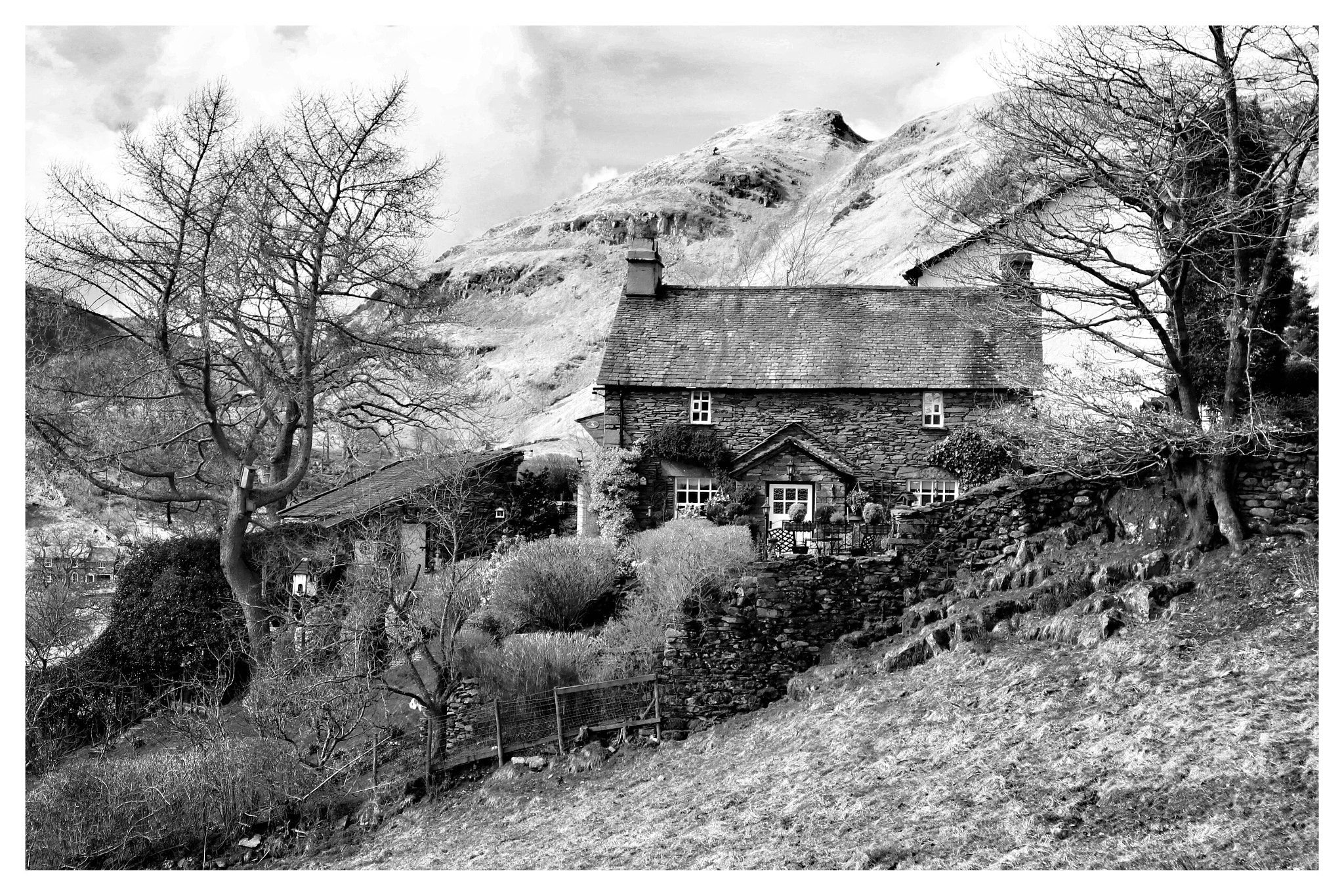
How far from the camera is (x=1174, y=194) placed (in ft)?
40.1

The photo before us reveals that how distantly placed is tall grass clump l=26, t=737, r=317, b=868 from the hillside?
3836cm

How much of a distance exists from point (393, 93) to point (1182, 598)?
43.8 feet

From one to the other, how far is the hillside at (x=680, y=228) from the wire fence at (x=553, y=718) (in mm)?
37556

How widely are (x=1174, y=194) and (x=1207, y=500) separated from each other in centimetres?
365

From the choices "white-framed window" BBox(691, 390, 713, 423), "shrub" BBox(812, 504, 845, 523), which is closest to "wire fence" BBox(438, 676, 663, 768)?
"shrub" BBox(812, 504, 845, 523)

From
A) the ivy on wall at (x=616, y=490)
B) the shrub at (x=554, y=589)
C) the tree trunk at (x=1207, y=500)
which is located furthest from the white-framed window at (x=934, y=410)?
the tree trunk at (x=1207, y=500)

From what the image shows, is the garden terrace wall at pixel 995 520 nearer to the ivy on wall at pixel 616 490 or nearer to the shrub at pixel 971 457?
the shrub at pixel 971 457

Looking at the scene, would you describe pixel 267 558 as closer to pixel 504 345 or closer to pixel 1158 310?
pixel 1158 310

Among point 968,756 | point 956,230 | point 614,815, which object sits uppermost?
point 956,230

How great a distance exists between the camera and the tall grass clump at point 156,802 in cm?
1220

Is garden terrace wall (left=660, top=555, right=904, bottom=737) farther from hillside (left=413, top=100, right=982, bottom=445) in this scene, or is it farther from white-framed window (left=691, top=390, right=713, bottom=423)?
hillside (left=413, top=100, right=982, bottom=445)

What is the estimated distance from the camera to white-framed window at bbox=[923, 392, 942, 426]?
2234 centimetres

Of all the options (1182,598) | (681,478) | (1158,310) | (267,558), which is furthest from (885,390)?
→ (267,558)
